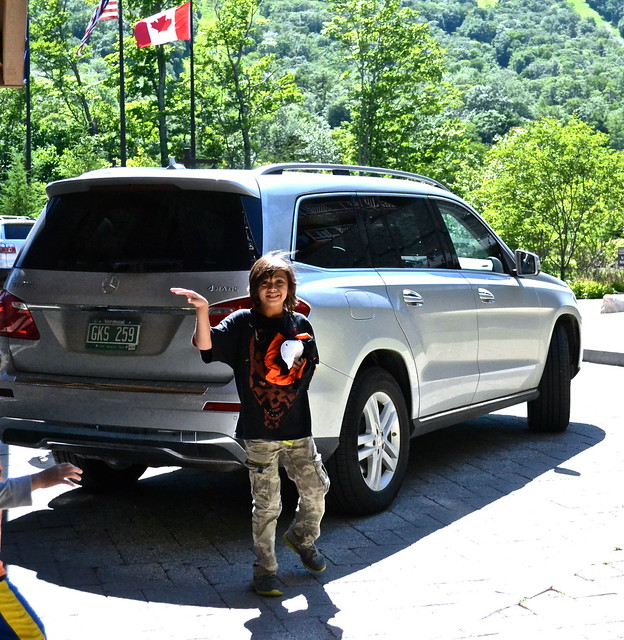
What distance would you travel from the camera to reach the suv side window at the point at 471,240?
7355 mm

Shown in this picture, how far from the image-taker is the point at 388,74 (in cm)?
5562

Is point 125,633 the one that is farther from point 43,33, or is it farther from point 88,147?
point 43,33

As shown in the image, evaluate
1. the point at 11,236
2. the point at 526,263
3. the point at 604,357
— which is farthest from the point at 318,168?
the point at 11,236

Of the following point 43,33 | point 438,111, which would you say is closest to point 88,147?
point 43,33

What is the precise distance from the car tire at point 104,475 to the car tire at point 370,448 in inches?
61.0

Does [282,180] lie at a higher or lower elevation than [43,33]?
lower

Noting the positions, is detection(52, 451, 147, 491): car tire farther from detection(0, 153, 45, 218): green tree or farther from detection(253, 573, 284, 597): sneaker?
detection(0, 153, 45, 218): green tree

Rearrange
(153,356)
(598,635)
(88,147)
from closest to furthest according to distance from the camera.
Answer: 1. (598,635)
2. (153,356)
3. (88,147)

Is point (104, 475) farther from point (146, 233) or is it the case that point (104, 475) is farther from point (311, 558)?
point (311, 558)

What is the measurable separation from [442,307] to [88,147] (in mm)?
51209

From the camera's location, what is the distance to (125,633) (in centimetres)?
430

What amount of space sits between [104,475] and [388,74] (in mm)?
50798

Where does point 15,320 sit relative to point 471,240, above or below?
below

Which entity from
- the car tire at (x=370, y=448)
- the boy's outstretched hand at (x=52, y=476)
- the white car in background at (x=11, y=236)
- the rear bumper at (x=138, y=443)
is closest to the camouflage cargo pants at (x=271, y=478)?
the rear bumper at (x=138, y=443)
